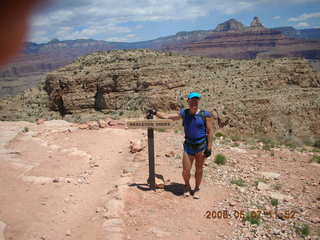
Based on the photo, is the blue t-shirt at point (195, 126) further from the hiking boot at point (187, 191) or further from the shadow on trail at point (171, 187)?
the shadow on trail at point (171, 187)

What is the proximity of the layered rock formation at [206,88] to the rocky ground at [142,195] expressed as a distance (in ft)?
26.4

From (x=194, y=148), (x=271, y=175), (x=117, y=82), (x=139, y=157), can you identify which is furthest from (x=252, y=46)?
(x=194, y=148)

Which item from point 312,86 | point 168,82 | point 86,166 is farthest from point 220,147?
point 312,86

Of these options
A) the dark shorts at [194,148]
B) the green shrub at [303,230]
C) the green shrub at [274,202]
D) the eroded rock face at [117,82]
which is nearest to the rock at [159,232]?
the dark shorts at [194,148]

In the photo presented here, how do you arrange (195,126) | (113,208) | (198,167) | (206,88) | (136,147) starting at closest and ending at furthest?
1. (113,208)
2. (195,126)
3. (198,167)
4. (136,147)
5. (206,88)

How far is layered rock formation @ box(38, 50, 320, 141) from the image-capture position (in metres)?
16.0

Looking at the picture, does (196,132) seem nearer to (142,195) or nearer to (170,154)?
(142,195)

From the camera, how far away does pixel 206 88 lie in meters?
18.7

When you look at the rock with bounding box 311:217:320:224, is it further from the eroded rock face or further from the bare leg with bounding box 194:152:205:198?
the eroded rock face

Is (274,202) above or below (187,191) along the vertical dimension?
below

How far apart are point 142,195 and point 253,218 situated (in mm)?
1875

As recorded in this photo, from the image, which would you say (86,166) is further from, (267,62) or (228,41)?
(228,41)

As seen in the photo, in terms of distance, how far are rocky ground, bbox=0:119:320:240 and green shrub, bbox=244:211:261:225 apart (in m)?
0.01

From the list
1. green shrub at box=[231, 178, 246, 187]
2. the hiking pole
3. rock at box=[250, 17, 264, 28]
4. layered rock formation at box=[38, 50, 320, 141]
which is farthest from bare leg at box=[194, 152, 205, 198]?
rock at box=[250, 17, 264, 28]
